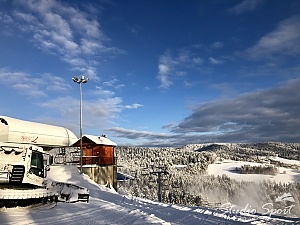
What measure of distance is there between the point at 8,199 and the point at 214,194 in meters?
80.6

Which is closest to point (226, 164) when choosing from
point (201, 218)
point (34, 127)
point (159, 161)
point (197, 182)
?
point (159, 161)

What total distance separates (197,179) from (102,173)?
73.0 metres

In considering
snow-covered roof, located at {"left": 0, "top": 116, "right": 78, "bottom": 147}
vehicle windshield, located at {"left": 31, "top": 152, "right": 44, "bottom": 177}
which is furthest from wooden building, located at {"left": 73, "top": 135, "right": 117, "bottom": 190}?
vehicle windshield, located at {"left": 31, "top": 152, "right": 44, "bottom": 177}

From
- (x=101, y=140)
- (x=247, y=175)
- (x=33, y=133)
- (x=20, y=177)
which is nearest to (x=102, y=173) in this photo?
(x=101, y=140)

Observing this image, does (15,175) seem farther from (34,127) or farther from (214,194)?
(214,194)

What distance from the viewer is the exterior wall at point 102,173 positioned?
29.1 metres

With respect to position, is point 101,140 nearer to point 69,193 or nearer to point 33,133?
point 33,133

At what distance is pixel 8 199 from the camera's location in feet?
38.1

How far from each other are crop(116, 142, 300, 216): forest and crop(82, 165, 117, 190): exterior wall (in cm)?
791

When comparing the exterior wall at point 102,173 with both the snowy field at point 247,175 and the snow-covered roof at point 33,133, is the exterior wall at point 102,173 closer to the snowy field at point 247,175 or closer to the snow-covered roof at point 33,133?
the snow-covered roof at point 33,133

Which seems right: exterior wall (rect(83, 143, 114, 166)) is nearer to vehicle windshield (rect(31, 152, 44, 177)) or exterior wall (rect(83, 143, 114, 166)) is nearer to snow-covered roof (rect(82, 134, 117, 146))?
snow-covered roof (rect(82, 134, 117, 146))

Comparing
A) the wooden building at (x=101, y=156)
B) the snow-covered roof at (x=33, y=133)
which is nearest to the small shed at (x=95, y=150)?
the wooden building at (x=101, y=156)

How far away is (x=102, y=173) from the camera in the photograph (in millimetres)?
31453

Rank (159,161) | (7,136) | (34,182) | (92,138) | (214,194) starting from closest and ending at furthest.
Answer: (34,182) → (7,136) → (92,138) → (214,194) → (159,161)
